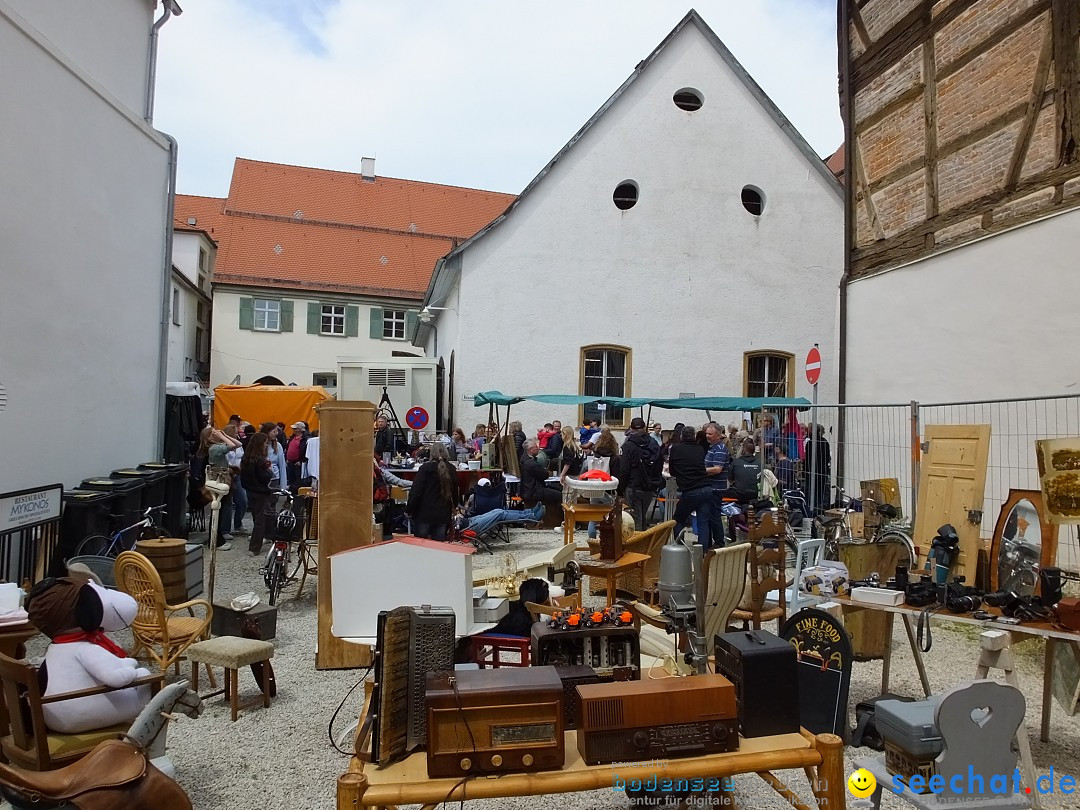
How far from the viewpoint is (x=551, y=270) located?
17766 mm

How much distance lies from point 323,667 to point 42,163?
6913 millimetres

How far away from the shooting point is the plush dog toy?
326 centimetres

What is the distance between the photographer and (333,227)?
1242 inches

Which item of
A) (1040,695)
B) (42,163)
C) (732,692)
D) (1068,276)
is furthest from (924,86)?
(42,163)

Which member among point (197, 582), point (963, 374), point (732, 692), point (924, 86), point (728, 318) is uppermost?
point (924, 86)

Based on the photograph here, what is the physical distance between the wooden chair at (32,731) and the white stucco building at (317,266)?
22381mm

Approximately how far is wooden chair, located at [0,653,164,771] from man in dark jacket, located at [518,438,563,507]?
8.68 metres

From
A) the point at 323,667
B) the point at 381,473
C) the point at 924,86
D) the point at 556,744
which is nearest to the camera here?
the point at 556,744

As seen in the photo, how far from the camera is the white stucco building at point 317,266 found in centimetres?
2781

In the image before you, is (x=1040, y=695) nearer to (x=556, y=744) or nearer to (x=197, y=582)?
(x=556, y=744)

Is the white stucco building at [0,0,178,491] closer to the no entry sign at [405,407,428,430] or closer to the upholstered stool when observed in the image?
the upholstered stool

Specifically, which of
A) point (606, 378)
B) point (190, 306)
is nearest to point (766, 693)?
point (606, 378)

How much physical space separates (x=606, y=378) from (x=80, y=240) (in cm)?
1179

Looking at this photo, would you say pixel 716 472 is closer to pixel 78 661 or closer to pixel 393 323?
pixel 78 661
